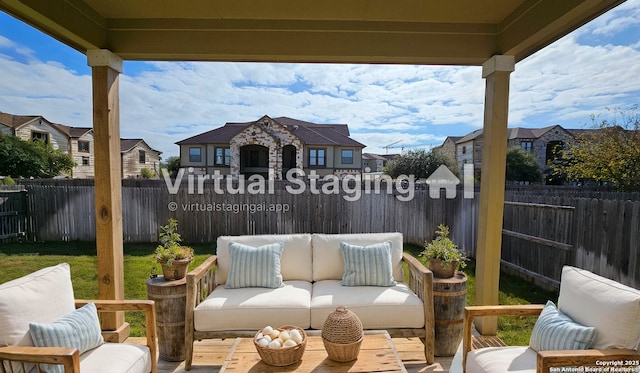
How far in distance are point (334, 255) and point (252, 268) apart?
79 cm

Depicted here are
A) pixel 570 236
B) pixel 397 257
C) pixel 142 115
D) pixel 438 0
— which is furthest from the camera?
pixel 142 115

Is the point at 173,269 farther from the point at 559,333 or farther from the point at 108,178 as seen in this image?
the point at 559,333

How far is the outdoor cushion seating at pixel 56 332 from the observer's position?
5.07 ft

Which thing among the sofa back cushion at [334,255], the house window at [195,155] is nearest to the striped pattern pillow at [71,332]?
the sofa back cushion at [334,255]

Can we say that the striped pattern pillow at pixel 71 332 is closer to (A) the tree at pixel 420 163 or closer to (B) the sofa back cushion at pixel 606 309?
(B) the sofa back cushion at pixel 606 309

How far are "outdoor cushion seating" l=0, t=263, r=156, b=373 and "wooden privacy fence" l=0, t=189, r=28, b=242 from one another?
630 centimetres

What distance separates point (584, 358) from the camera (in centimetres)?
151

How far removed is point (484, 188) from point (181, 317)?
2995mm

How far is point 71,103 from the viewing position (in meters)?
6.72

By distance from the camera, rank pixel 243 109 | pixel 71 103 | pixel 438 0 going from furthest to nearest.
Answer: pixel 243 109, pixel 71 103, pixel 438 0

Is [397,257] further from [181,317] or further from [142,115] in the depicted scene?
[142,115]

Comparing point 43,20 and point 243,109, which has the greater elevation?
point 243,109

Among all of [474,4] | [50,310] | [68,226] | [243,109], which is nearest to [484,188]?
[474,4]

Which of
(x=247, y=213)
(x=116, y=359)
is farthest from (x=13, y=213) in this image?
(x=116, y=359)
